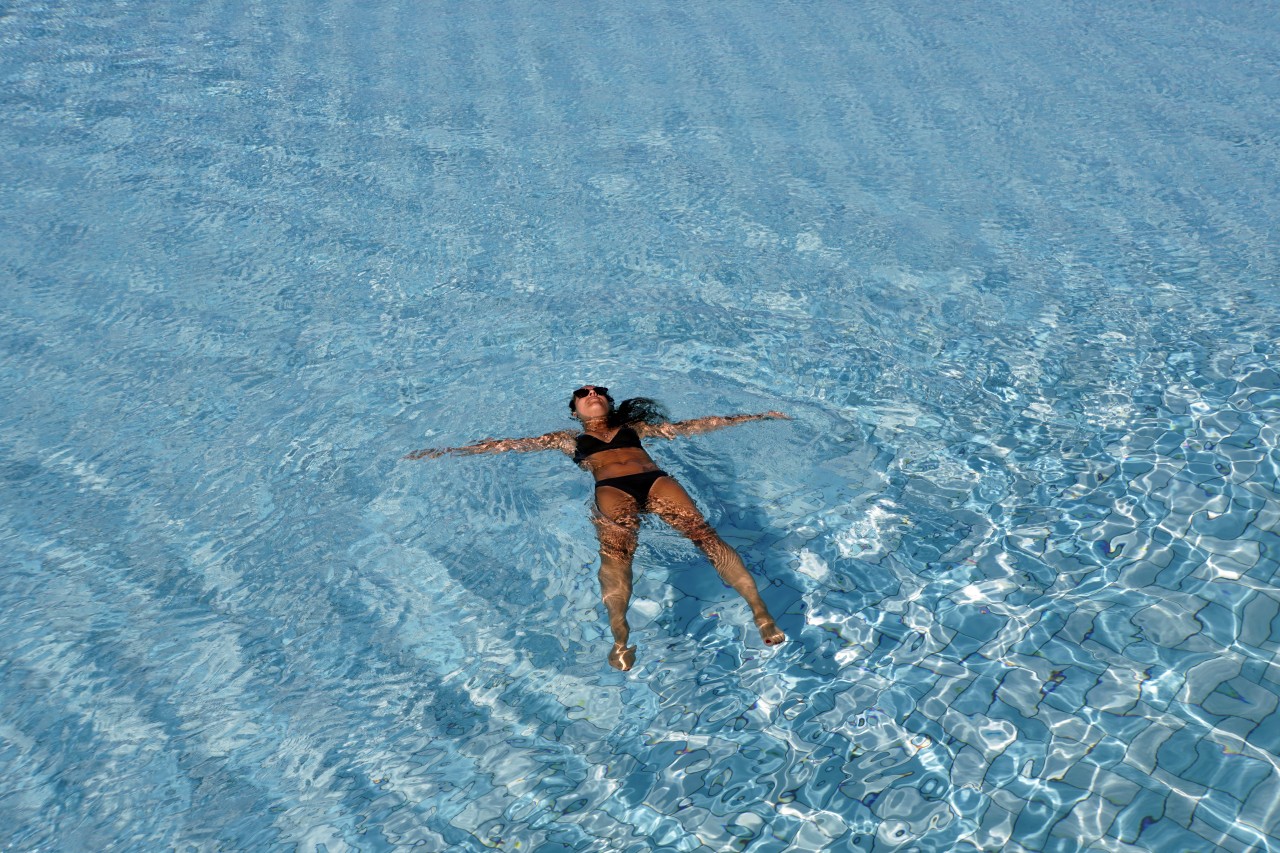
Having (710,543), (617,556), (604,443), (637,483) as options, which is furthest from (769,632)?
(604,443)

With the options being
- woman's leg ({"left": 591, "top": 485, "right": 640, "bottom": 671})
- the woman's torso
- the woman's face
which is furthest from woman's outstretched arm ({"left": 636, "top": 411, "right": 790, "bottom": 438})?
woman's leg ({"left": 591, "top": 485, "right": 640, "bottom": 671})

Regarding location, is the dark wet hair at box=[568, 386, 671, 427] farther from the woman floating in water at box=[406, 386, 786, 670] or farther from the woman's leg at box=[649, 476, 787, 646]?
the woman's leg at box=[649, 476, 787, 646]

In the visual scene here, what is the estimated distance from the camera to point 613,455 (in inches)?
226

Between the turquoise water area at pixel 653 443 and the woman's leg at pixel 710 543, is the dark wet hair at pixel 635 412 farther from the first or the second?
the woman's leg at pixel 710 543

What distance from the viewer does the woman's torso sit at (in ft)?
18.5

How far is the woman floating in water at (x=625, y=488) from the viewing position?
490 cm

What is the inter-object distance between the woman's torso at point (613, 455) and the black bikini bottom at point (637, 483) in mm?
34

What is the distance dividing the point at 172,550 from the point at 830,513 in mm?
3945

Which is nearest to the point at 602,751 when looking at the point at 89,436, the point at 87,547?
the point at 87,547

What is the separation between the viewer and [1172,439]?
620 cm

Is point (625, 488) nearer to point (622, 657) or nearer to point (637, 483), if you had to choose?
point (637, 483)

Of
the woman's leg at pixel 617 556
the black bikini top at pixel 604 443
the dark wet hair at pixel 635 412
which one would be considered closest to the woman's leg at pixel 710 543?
the woman's leg at pixel 617 556

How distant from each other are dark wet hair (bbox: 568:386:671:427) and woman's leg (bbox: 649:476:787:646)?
679 millimetres

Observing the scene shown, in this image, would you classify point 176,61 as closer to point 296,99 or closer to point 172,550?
point 296,99
